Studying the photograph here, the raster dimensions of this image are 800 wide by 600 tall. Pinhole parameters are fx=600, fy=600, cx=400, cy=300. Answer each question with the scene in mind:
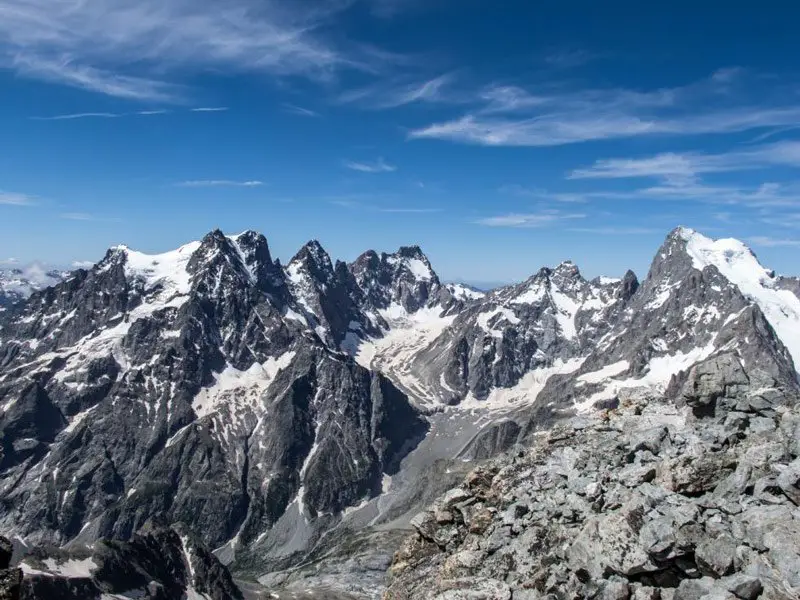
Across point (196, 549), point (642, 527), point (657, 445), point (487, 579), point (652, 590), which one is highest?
point (657, 445)

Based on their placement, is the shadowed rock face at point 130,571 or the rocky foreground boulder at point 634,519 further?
the shadowed rock face at point 130,571

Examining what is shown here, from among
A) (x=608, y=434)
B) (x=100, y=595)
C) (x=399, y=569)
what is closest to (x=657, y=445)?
(x=608, y=434)

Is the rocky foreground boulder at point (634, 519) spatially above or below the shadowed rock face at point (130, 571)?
above

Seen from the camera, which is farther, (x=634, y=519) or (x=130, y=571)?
(x=130, y=571)

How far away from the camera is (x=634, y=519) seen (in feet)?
92.6

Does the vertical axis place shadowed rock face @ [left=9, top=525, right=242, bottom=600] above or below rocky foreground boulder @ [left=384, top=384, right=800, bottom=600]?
below

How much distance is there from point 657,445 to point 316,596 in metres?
115

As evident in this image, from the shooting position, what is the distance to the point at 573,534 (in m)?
31.9

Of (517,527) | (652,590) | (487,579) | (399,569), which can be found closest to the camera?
(652,590)

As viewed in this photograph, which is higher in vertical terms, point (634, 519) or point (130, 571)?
point (634, 519)

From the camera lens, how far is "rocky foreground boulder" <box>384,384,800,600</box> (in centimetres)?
2441

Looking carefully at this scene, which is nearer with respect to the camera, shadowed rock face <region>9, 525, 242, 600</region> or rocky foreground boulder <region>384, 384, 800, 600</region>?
rocky foreground boulder <region>384, 384, 800, 600</region>

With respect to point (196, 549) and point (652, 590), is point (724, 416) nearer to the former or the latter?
point (652, 590)

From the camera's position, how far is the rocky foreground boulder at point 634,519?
80.1ft
